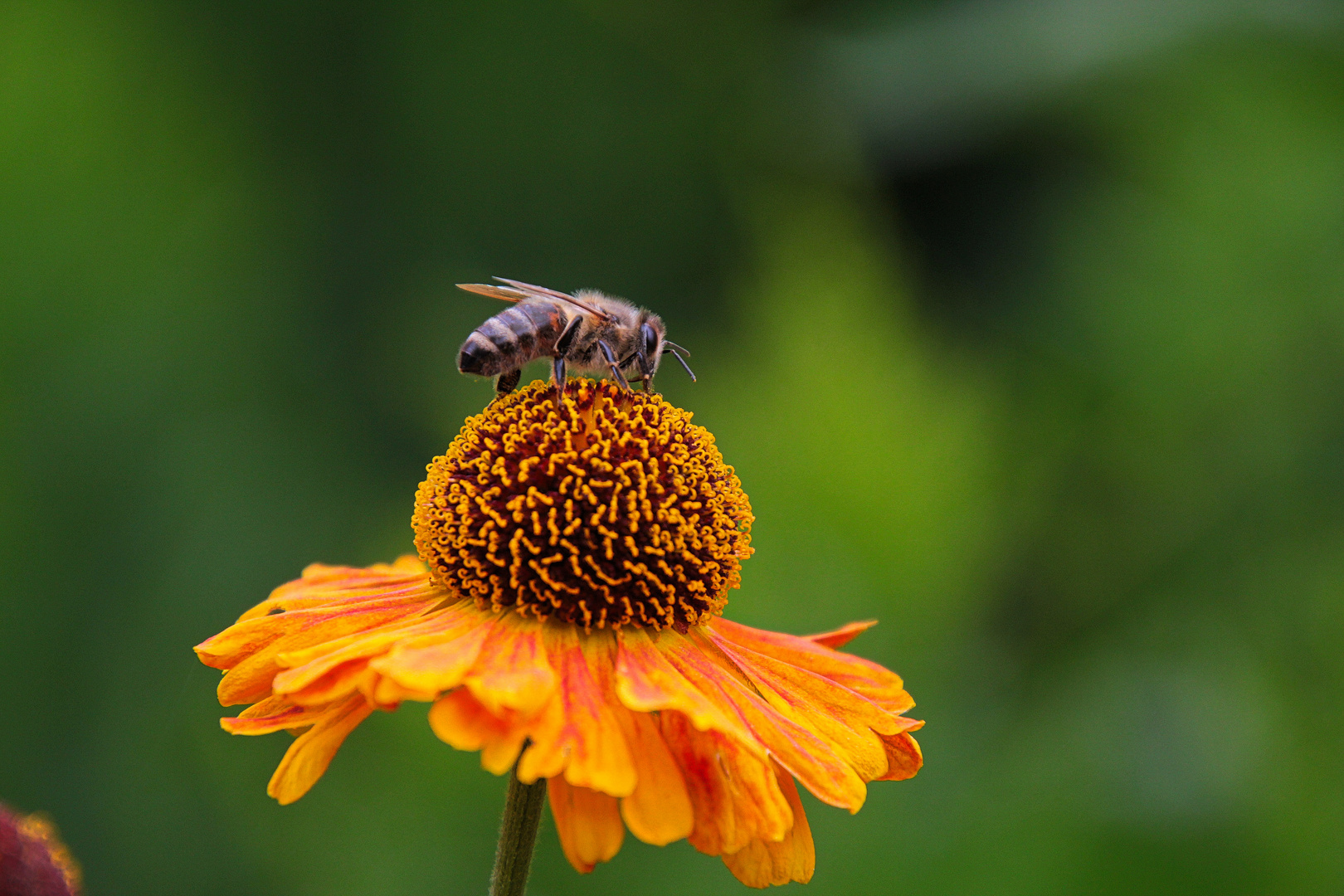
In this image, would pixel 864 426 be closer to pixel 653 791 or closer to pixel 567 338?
pixel 567 338

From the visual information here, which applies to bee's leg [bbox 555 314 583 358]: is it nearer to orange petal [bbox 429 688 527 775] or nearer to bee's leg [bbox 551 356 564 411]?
bee's leg [bbox 551 356 564 411]

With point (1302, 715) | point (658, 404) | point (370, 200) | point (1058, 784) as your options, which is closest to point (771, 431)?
point (1058, 784)

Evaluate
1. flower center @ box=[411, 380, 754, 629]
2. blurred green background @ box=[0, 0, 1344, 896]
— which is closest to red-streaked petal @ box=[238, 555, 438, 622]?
flower center @ box=[411, 380, 754, 629]

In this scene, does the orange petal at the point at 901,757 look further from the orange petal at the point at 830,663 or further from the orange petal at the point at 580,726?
the orange petal at the point at 580,726

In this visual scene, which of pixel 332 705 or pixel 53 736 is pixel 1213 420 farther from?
pixel 53 736

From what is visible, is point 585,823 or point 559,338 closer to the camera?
point 585,823

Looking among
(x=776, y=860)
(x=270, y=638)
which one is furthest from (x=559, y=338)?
(x=776, y=860)

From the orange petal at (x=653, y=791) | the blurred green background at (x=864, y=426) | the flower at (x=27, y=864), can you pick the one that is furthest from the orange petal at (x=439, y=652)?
the blurred green background at (x=864, y=426)
